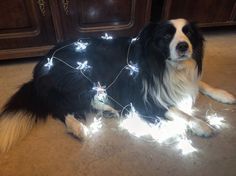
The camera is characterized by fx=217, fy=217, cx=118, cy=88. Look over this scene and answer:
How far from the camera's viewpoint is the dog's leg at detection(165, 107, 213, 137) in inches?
47.2

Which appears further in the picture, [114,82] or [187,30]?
[114,82]

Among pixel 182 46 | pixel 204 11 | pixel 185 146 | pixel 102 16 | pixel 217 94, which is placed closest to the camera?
pixel 182 46

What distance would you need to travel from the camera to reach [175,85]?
4.10 feet

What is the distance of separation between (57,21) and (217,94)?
1293 mm

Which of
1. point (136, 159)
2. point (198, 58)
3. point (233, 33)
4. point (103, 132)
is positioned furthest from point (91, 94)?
point (233, 33)

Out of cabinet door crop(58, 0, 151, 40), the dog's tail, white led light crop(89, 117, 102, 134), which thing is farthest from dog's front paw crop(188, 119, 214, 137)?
cabinet door crop(58, 0, 151, 40)

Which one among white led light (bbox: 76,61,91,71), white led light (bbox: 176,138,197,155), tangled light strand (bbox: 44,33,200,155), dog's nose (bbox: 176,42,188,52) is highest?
dog's nose (bbox: 176,42,188,52)

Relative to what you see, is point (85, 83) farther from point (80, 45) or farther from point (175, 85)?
point (175, 85)

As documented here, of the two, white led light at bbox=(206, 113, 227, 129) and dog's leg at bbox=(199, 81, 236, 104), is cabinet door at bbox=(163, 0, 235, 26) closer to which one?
dog's leg at bbox=(199, 81, 236, 104)

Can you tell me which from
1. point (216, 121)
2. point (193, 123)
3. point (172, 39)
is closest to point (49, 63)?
point (172, 39)

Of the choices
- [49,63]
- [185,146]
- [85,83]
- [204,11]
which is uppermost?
[204,11]

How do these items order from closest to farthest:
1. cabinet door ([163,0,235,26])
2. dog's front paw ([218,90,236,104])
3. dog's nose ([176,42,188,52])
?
dog's nose ([176,42,188,52]) → dog's front paw ([218,90,236,104]) → cabinet door ([163,0,235,26])

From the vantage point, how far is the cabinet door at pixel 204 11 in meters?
1.94

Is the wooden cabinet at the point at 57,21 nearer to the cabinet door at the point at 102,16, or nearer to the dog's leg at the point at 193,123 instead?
the cabinet door at the point at 102,16
